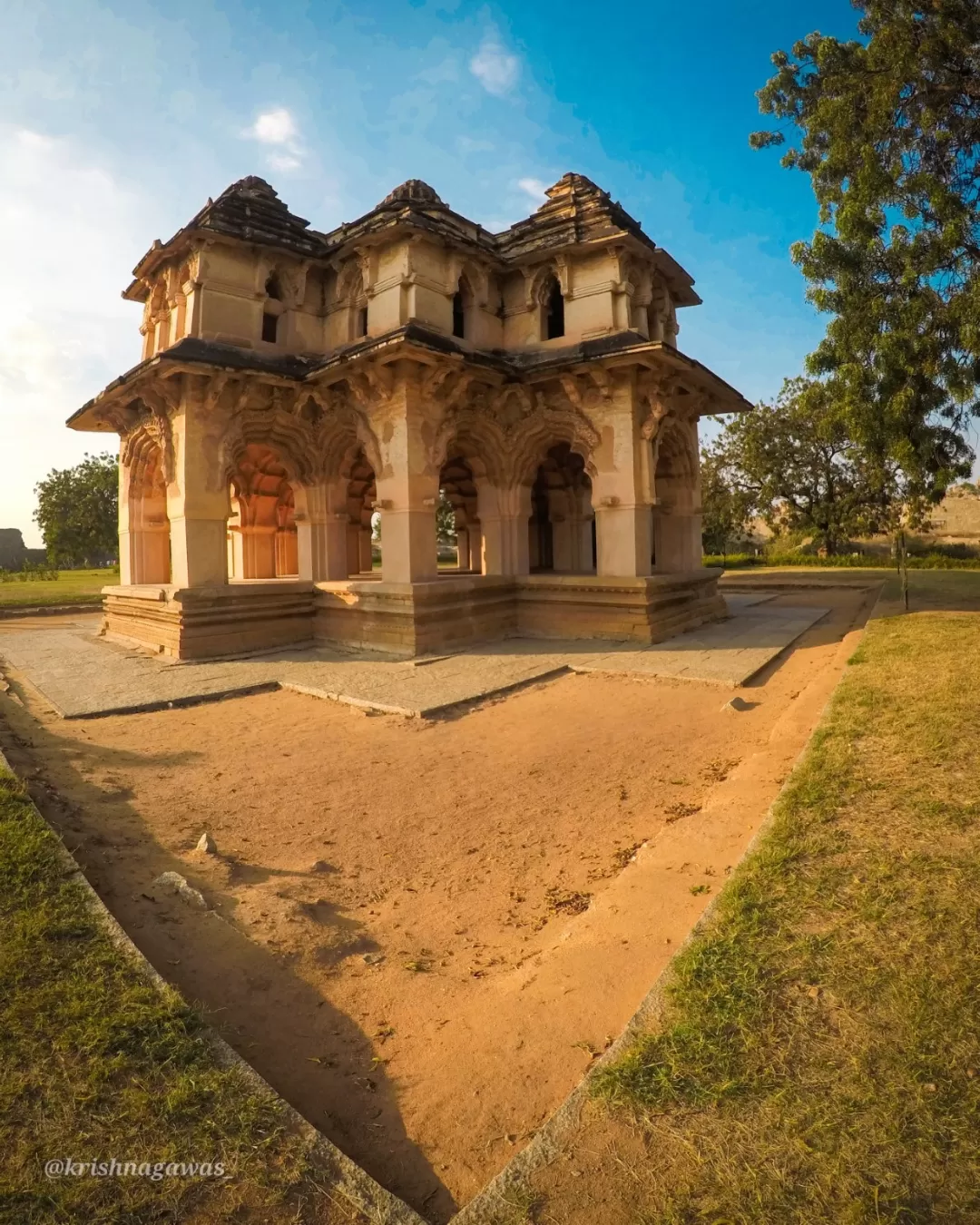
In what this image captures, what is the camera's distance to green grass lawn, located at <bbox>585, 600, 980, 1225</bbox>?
59.4 inches

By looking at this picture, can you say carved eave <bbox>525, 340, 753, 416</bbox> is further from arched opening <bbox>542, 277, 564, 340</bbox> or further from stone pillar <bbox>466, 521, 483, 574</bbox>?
stone pillar <bbox>466, 521, 483, 574</bbox>

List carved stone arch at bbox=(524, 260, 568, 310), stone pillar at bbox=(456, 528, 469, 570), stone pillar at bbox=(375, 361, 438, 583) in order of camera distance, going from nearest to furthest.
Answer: stone pillar at bbox=(375, 361, 438, 583)
carved stone arch at bbox=(524, 260, 568, 310)
stone pillar at bbox=(456, 528, 469, 570)

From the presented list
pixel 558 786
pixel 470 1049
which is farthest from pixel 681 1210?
pixel 558 786

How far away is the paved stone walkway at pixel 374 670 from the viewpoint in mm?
7449

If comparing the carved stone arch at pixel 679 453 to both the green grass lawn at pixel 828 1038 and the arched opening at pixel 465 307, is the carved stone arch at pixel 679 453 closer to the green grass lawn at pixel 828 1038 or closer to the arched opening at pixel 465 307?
the arched opening at pixel 465 307

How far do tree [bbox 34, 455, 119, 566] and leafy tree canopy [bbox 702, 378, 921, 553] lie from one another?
39271 millimetres

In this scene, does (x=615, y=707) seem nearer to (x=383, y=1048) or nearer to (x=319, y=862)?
(x=319, y=862)

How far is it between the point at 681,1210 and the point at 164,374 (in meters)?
11.8

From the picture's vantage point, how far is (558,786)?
192 inches

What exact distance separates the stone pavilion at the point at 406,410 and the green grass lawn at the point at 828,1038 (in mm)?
7751

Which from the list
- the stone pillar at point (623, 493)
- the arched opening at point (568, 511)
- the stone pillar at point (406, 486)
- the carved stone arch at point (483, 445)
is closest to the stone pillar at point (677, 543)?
the arched opening at point (568, 511)

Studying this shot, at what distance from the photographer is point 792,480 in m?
32.9

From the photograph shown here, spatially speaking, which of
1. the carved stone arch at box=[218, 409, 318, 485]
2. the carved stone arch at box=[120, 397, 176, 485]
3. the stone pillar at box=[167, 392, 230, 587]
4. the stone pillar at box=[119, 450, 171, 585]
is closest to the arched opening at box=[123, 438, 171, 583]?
the stone pillar at box=[119, 450, 171, 585]

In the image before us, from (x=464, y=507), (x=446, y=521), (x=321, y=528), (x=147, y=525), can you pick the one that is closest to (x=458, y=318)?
(x=321, y=528)
